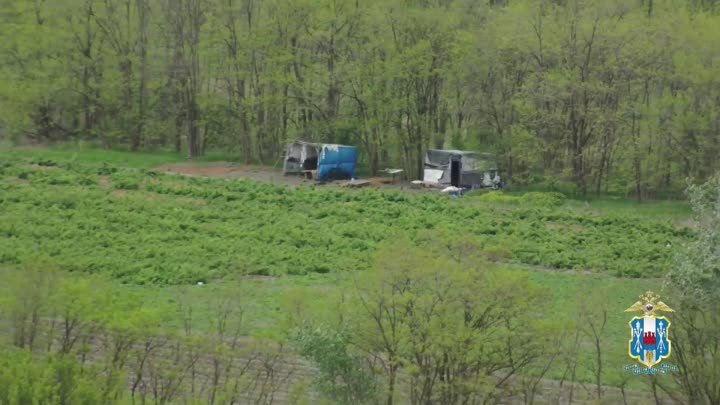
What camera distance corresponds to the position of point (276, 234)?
2534 centimetres

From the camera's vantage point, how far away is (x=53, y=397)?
9.80m

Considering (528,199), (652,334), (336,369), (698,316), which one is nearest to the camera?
(336,369)

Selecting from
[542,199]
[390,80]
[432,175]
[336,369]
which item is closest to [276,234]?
[542,199]

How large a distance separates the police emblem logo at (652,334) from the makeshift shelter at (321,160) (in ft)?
81.5

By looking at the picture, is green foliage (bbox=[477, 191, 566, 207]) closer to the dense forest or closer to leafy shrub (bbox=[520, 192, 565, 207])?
leafy shrub (bbox=[520, 192, 565, 207])

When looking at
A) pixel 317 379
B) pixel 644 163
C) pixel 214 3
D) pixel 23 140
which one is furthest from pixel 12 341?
pixel 23 140

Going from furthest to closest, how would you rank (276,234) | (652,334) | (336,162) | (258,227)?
1. (336,162)
2. (258,227)
3. (276,234)
4. (652,334)

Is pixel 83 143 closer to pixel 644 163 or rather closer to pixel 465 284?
pixel 644 163

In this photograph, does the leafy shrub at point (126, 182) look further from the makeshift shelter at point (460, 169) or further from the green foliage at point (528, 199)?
the green foliage at point (528, 199)

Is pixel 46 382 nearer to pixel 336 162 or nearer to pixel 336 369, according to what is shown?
pixel 336 369

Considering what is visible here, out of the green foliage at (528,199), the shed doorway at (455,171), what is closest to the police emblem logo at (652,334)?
the green foliage at (528,199)

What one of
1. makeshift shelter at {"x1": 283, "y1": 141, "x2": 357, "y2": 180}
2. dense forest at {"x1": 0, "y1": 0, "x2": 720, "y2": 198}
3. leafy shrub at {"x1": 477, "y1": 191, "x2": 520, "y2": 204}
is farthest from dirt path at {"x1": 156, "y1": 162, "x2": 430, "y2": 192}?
leafy shrub at {"x1": 477, "y1": 191, "x2": 520, "y2": 204}

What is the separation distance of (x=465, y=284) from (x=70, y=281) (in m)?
5.69

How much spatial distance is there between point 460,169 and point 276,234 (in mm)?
12381
